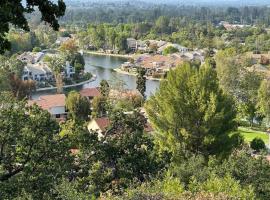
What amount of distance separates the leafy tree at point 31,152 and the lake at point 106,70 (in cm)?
2818

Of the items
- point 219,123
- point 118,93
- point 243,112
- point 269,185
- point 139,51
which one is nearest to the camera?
point 269,185

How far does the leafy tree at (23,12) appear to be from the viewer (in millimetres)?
4324

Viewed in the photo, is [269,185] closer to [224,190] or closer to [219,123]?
[224,190]

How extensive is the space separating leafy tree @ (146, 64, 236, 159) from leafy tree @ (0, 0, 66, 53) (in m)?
8.22

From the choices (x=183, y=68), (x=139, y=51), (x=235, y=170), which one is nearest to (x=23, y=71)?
(x=139, y=51)

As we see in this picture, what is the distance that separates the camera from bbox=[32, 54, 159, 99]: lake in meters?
40.3

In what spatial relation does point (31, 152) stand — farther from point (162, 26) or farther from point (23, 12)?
point (162, 26)

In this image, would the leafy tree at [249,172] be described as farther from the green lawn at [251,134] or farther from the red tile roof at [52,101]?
the red tile roof at [52,101]

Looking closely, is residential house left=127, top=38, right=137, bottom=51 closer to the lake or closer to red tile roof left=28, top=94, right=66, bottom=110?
the lake

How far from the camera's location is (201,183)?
9102mm

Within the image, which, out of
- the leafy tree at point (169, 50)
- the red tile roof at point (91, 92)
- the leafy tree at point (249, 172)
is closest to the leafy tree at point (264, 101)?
the red tile roof at point (91, 92)

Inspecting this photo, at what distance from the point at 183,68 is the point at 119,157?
493 centimetres

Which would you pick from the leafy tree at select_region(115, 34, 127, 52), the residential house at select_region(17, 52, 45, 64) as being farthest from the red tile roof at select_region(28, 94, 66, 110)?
the leafy tree at select_region(115, 34, 127, 52)

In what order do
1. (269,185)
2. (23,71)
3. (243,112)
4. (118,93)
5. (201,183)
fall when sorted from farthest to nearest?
(23,71)
(118,93)
(243,112)
(269,185)
(201,183)
